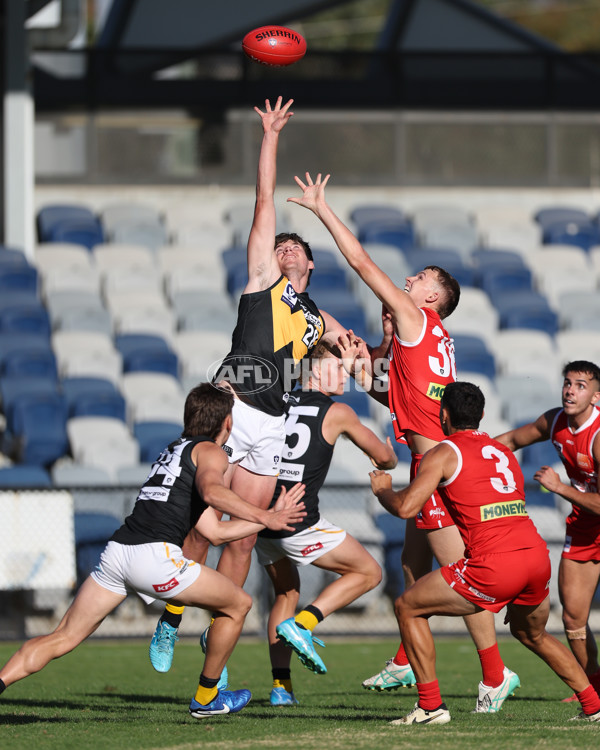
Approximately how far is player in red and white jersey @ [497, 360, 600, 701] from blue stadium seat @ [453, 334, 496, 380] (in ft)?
24.2

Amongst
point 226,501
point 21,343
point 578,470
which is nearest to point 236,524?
point 226,501

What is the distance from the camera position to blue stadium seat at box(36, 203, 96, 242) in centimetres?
1711

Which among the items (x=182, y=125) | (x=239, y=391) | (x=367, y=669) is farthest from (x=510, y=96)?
(x=239, y=391)

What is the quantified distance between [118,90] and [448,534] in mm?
13107

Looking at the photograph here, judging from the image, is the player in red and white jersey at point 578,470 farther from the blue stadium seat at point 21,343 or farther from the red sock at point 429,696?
the blue stadium seat at point 21,343

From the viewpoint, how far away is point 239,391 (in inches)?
286

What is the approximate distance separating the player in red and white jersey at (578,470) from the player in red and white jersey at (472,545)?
2.79 ft

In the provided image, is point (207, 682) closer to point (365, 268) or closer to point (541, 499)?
point (365, 268)

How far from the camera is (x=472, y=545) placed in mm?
6410

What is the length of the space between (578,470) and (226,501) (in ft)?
8.06

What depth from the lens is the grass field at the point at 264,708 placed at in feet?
19.2

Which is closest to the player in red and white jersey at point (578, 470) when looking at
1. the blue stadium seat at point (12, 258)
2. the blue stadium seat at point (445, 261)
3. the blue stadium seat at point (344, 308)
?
the blue stadium seat at point (344, 308)

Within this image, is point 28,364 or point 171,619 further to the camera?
point 28,364

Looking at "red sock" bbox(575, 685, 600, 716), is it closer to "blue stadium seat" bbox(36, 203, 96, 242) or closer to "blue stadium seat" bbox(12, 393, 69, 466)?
"blue stadium seat" bbox(12, 393, 69, 466)
